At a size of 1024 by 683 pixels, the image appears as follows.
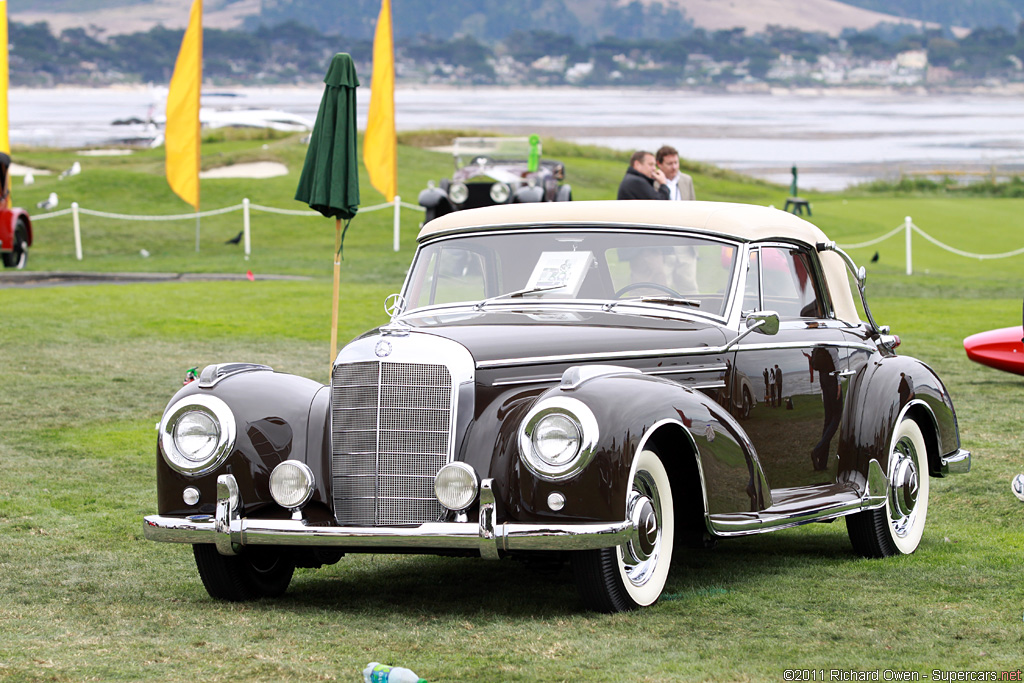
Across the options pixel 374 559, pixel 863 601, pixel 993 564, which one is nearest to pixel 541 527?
pixel 863 601

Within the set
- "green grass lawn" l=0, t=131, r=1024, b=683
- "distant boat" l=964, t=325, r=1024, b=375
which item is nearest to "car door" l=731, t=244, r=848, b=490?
"green grass lawn" l=0, t=131, r=1024, b=683

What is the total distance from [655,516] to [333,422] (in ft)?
4.69

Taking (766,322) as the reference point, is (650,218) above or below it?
above

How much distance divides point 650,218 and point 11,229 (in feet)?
62.8

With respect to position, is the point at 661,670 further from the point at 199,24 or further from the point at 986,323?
the point at 199,24

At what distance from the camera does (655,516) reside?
Result: 574 cm

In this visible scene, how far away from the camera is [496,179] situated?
29312 mm

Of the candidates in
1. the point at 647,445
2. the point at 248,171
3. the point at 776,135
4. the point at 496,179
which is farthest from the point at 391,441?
the point at 776,135

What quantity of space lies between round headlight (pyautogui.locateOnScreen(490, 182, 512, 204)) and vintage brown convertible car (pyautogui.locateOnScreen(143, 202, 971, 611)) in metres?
20.5

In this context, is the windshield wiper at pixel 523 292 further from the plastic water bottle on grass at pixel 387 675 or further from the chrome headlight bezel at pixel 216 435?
the plastic water bottle on grass at pixel 387 675

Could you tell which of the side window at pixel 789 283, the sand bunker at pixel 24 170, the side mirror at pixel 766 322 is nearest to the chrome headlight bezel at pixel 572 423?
the side mirror at pixel 766 322

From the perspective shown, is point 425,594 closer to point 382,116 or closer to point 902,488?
point 902,488

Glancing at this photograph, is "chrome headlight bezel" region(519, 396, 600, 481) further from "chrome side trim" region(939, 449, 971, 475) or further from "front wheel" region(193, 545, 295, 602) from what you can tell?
"chrome side trim" region(939, 449, 971, 475)

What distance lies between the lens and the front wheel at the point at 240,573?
5.94 m
